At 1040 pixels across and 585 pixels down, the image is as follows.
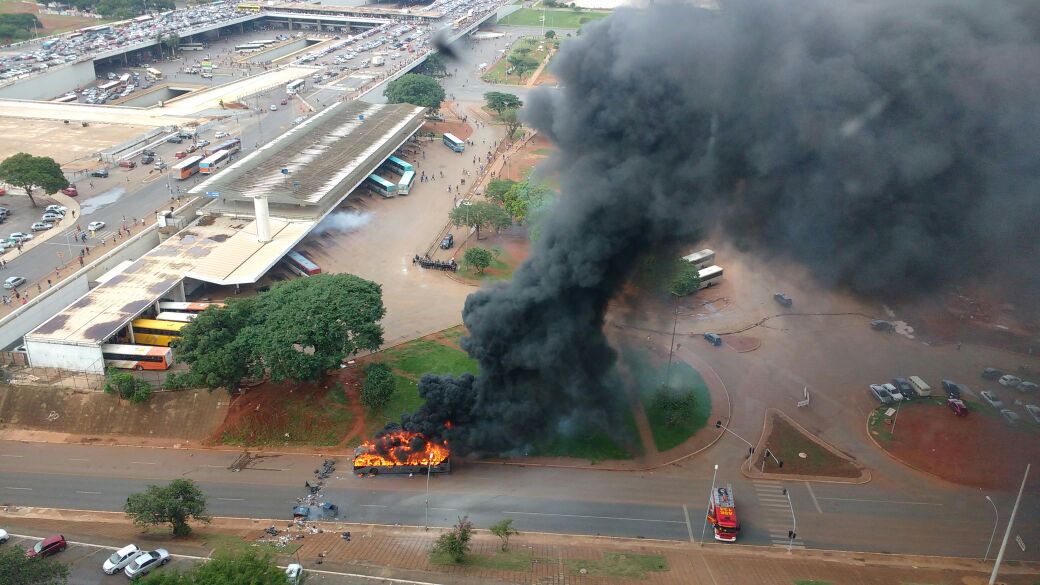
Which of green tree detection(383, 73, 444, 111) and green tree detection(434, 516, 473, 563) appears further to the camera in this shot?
green tree detection(383, 73, 444, 111)

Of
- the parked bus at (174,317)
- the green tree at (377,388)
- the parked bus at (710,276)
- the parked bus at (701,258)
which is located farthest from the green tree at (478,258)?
the parked bus at (174,317)

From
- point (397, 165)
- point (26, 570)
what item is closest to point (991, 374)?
point (26, 570)

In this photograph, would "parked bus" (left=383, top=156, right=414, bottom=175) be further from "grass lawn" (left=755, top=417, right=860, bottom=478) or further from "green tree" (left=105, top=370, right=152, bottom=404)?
"grass lawn" (left=755, top=417, right=860, bottom=478)

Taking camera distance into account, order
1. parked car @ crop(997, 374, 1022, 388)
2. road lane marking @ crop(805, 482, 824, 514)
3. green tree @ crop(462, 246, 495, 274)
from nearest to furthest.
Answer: road lane marking @ crop(805, 482, 824, 514), parked car @ crop(997, 374, 1022, 388), green tree @ crop(462, 246, 495, 274)

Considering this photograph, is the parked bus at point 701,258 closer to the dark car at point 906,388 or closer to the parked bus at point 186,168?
the dark car at point 906,388

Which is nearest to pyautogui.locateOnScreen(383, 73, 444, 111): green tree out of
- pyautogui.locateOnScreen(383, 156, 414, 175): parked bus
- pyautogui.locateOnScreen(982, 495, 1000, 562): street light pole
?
pyautogui.locateOnScreen(383, 156, 414, 175): parked bus

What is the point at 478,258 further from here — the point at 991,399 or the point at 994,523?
the point at 994,523

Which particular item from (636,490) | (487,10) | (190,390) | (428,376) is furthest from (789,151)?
(487,10)
